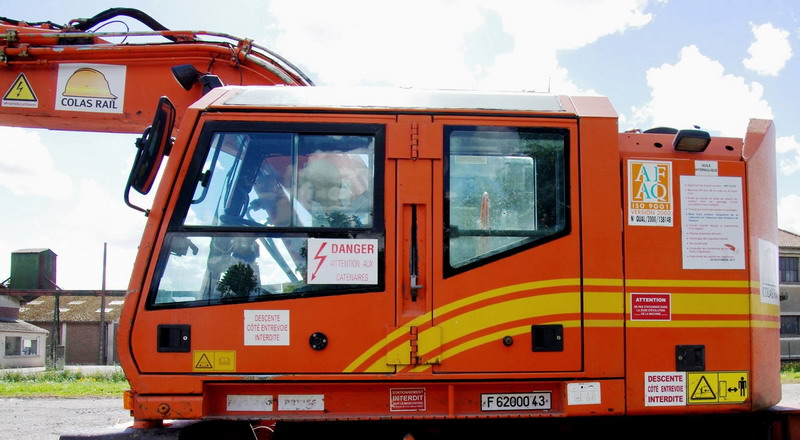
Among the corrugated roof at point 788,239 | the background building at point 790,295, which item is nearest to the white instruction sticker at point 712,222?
the background building at point 790,295

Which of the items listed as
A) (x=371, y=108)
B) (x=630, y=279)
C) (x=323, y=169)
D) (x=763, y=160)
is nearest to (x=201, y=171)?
(x=323, y=169)

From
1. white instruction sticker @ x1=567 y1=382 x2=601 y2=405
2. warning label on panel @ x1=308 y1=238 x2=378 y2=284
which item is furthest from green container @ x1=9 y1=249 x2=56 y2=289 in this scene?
white instruction sticker @ x1=567 y1=382 x2=601 y2=405

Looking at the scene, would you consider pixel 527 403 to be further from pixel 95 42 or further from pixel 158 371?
pixel 95 42

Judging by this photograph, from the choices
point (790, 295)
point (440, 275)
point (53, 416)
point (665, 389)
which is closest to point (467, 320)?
point (440, 275)

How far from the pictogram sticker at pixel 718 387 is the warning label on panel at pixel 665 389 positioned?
6 cm

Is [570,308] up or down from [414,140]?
down

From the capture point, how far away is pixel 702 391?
13.2 feet

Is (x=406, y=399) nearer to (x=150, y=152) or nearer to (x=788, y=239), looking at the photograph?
(x=150, y=152)

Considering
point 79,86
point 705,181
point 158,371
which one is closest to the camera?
point 158,371

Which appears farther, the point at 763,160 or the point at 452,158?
the point at 763,160

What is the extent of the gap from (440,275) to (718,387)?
1.74 m

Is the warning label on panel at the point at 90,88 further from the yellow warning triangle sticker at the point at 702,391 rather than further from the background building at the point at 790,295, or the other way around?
the background building at the point at 790,295

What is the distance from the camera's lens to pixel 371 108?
405cm

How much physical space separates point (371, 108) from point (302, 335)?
134cm
